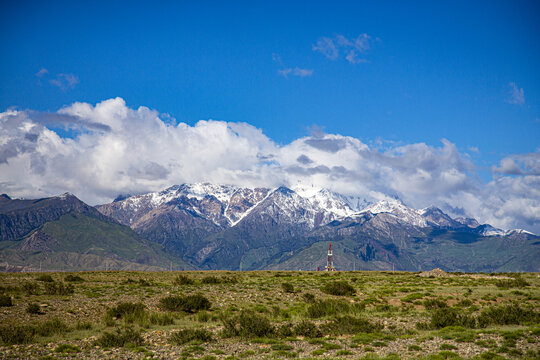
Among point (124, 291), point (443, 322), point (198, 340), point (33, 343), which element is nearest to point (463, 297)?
point (443, 322)

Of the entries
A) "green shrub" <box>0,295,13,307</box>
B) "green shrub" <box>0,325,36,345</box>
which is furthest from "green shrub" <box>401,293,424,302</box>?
"green shrub" <box>0,295,13,307</box>

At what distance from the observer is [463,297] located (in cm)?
5494

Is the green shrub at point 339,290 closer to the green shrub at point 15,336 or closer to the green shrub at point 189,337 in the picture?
the green shrub at point 189,337

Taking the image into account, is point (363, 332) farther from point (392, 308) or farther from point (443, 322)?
point (392, 308)

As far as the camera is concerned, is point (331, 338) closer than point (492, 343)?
No

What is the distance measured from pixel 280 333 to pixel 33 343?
16.6m

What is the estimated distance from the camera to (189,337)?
97.7 feet

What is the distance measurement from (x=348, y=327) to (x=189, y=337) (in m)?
11.9

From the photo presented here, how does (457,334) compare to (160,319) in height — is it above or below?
above

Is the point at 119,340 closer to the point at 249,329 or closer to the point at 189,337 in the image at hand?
the point at 189,337

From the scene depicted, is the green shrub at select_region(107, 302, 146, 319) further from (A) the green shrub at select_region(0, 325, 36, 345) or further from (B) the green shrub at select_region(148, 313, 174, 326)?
(A) the green shrub at select_region(0, 325, 36, 345)

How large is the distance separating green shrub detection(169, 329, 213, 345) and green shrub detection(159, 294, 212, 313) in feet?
45.1

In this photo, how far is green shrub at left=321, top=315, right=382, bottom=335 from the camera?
107 ft

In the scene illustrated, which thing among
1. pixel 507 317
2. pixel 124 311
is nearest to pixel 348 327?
pixel 507 317
